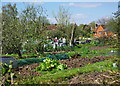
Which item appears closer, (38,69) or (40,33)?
(38,69)

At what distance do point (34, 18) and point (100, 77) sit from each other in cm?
929

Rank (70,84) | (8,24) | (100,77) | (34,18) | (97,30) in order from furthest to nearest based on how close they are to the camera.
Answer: (97,30), (34,18), (8,24), (100,77), (70,84)

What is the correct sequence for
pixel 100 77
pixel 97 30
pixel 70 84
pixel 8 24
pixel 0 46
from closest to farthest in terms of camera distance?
pixel 70 84, pixel 100 77, pixel 0 46, pixel 8 24, pixel 97 30

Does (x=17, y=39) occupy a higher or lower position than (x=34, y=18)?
lower

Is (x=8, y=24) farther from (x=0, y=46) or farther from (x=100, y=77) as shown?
(x=100, y=77)

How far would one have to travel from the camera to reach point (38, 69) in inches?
320

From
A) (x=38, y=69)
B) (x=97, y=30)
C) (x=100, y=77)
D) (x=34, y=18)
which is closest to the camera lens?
(x=100, y=77)

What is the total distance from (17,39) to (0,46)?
4.06 ft

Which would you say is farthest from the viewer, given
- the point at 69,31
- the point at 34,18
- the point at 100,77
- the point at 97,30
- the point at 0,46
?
the point at 97,30

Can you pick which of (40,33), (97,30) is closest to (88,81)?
(40,33)

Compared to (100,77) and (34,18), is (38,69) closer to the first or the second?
(100,77)

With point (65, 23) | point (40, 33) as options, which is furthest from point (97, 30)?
point (40, 33)

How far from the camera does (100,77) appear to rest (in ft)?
17.1

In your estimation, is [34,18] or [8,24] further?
[34,18]
